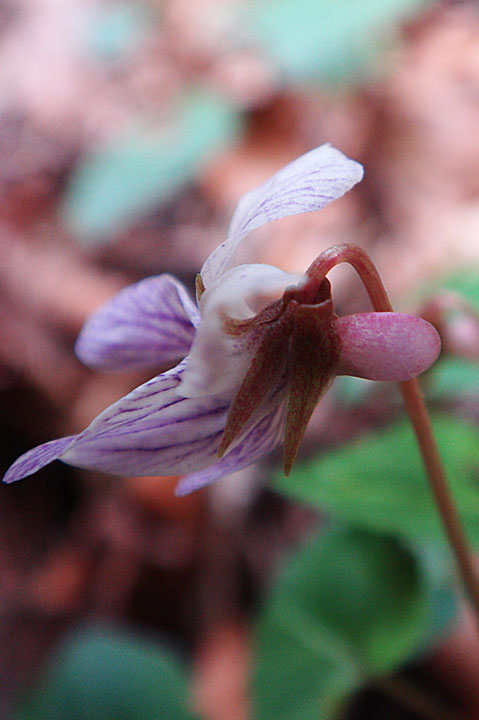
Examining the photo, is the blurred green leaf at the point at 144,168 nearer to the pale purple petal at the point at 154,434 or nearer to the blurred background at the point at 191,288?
the blurred background at the point at 191,288

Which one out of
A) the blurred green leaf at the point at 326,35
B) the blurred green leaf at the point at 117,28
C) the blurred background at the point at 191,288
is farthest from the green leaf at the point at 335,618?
the blurred green leaf at the point at 117,28

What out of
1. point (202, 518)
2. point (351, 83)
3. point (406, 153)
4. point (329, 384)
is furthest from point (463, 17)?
point (329, 384)

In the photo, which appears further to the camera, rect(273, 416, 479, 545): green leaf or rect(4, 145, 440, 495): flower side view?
rect(273, 416, 479, 545): green leaf

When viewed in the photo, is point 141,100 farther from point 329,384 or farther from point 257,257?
point 329,384

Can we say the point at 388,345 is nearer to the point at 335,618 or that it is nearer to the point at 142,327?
the point at 142,327

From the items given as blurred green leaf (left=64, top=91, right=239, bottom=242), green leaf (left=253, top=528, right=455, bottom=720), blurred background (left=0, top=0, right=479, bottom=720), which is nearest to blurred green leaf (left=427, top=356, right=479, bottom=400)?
blurred background (left=0, top=0, right=479, bottom=720)

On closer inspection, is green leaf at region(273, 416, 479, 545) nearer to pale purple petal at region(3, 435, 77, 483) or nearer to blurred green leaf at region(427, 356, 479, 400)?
blurred green leaf at region(427, 356, 479, 400)
